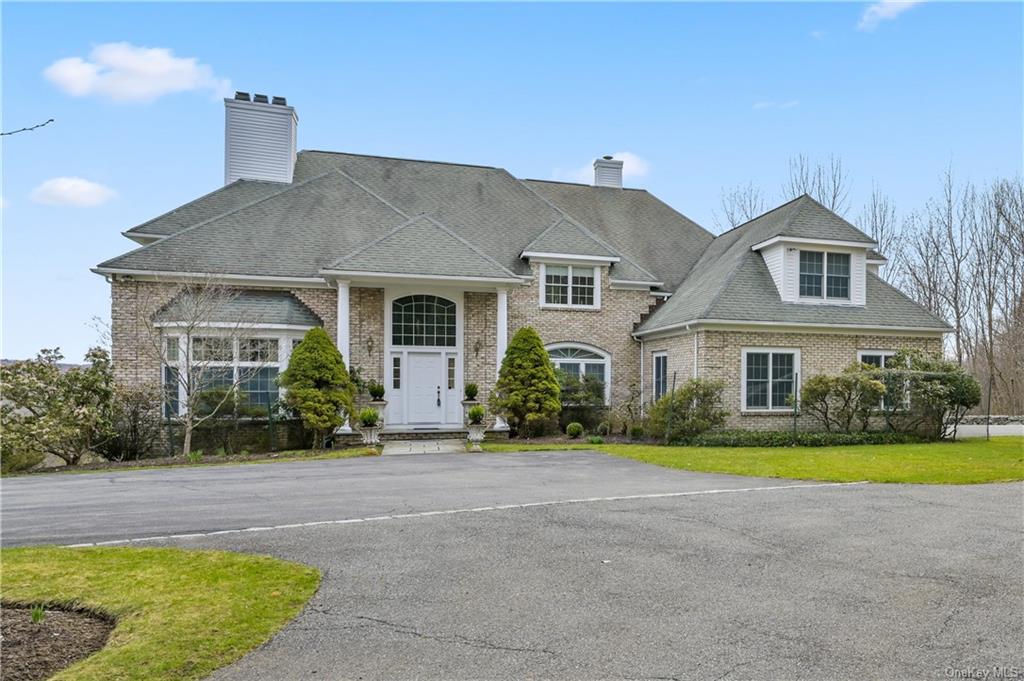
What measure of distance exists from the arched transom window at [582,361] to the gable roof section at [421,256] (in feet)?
Answer: 10.9

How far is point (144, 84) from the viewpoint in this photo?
11773 mm

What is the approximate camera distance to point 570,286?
68.1 ft

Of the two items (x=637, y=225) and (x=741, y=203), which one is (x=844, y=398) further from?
(x=741, y=203)

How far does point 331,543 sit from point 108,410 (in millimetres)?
11650

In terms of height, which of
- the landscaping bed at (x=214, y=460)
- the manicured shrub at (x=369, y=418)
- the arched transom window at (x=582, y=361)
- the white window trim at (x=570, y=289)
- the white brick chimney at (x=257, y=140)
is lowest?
the landscaping bed at (x=214, y=460)

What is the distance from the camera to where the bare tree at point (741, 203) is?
1490 inches

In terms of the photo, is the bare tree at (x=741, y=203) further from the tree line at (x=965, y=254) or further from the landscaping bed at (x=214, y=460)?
the landscaping bed at (x=214, y=460)

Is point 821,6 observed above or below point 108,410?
above

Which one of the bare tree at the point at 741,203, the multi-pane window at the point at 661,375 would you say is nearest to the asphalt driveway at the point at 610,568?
the multi-pane window at the point at 661,375

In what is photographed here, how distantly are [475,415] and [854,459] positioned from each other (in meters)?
8.82

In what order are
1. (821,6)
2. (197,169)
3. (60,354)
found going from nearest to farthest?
1. (821,6)
2. (60,354)
3. (197,169)

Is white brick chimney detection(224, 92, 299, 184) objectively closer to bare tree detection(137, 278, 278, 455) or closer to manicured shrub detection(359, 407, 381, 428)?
bare tree detection(137, 278, 278, 455)

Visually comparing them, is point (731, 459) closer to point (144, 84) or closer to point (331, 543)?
point (331, 543)

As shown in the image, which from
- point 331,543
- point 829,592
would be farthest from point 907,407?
point 331,543
